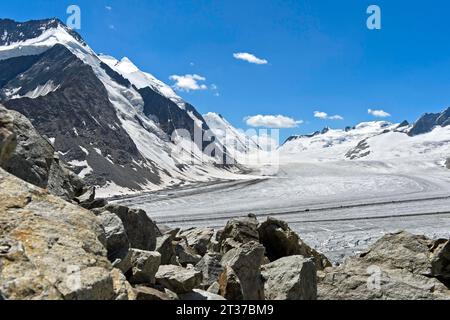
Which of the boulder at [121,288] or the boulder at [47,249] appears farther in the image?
the boulder at [121,288]

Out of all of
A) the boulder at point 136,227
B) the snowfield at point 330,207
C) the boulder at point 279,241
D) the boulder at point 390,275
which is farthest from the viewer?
the snowfield at point 330,207

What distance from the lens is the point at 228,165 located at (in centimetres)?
19488

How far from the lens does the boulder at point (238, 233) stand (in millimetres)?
14578

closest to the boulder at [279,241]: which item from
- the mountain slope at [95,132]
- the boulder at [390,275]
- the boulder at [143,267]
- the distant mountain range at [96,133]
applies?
the boulder at [390,275]

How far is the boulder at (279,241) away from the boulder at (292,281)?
16.8ft

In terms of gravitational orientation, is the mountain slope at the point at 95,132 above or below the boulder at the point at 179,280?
above

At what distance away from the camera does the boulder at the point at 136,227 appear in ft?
34.4

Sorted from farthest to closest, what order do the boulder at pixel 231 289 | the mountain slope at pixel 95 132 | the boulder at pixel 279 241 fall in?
the mountain slope at pixel 95 132 → the boulder at pixel 279 241 → the boulder at pixel 231 289

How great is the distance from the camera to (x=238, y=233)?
49.2ft

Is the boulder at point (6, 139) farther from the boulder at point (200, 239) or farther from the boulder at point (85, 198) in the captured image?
the boulder at point (200, 239)

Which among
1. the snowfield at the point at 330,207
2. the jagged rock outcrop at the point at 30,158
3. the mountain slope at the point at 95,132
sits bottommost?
the snowfield at the point at 330,207

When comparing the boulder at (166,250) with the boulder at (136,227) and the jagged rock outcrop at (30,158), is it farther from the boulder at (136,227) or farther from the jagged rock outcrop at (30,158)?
the jagged rock outcrop at (30,158)
